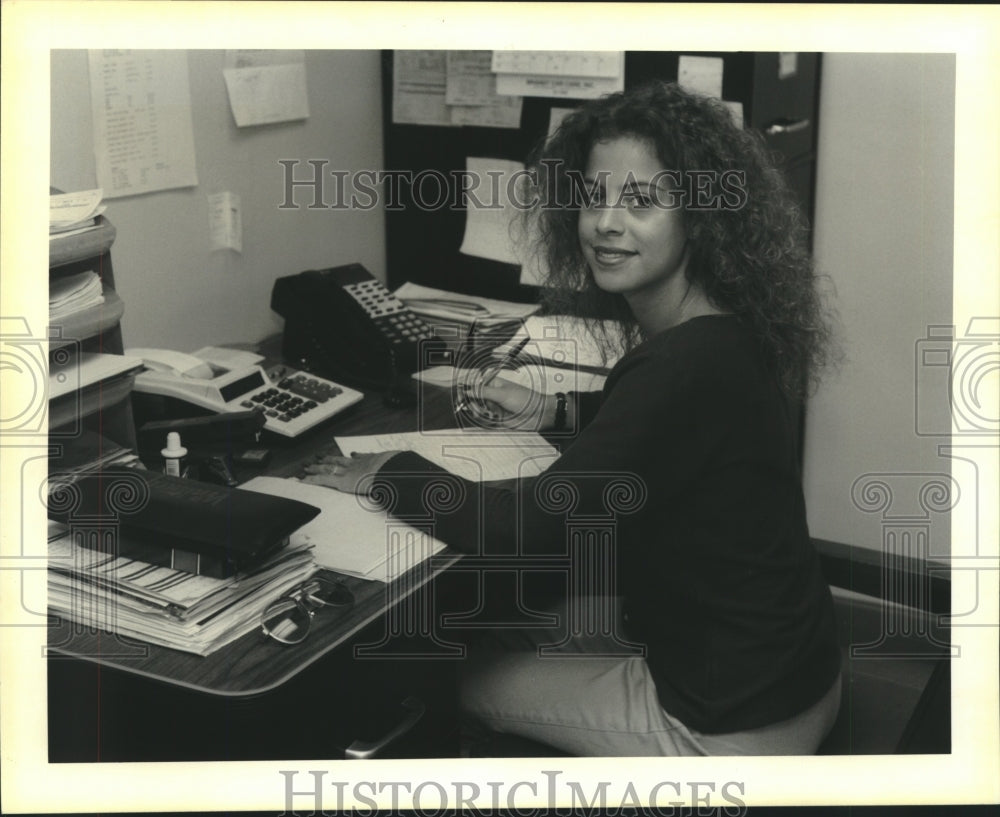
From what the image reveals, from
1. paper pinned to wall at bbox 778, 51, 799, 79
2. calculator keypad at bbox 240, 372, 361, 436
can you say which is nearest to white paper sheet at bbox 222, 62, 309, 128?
calculator keypad at bbox 240, 372, 361, 436

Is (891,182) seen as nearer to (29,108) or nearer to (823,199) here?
(823,199)

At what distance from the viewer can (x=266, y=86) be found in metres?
1.96

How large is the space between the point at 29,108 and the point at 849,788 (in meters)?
1.14

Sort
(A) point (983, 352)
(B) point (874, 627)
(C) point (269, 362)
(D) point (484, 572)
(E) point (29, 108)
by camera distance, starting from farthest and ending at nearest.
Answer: (C) point (269, 362) → (B) point (874, 627) → (D) point (484, 572) → (A) point (983, 352) → (E) point (29, 108)

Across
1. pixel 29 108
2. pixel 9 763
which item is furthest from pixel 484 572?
pixel 29 108

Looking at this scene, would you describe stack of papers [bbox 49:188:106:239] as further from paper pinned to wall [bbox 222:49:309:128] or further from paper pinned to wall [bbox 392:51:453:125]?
paper pinned to wall [bbox 392:51:453:125]

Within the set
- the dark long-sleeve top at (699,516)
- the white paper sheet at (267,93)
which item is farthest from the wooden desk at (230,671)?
the white paper sheet at (267,93)

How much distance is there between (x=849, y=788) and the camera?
1.29 metres

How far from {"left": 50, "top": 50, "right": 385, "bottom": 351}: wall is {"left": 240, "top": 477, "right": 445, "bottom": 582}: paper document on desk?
0.55 metres

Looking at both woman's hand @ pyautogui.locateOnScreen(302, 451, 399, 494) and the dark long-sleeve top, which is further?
woman's hand @ pyautogui.locateOnScreen(302, 451, 399, 494)

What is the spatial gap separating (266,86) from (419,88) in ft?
1.23

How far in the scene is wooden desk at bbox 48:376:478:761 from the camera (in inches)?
42.4

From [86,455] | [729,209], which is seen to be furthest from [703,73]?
[86,455]

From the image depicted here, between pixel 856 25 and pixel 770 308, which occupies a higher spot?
pixel 856 25
